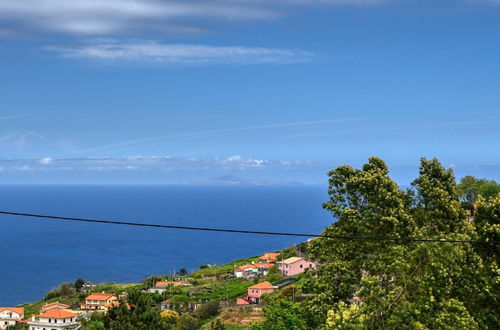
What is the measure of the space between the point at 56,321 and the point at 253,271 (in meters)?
27.7

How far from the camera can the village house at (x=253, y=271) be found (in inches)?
3012

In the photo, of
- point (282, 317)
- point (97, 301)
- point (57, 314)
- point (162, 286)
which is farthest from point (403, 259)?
point (162, 286)

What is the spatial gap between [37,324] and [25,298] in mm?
38200

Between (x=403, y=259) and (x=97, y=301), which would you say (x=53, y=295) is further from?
(x=403, y=259)

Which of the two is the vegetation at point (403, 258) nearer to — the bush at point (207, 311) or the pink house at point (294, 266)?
the bush at point (207, 311)

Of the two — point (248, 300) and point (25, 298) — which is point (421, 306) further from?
point (25, 298)

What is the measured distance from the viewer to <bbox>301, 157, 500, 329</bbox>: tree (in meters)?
16.2

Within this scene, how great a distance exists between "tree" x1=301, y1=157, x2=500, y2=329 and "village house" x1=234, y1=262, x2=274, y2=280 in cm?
5656

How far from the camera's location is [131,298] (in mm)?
29000

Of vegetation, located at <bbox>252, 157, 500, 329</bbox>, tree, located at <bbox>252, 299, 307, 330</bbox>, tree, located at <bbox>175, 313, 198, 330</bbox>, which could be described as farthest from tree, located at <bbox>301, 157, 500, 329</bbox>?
tree, located at <bbox>175, 313, 198, 330</bbox>

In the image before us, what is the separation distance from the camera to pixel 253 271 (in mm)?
77625

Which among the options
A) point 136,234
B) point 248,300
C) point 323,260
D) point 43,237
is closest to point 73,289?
point 248,300

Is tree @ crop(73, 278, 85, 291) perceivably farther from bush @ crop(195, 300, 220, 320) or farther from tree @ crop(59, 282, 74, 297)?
bush @ crop(195, 300, 220, 320)

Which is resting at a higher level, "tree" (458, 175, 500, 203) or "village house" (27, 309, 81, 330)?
"tree" (458, 175, 500, 203)
